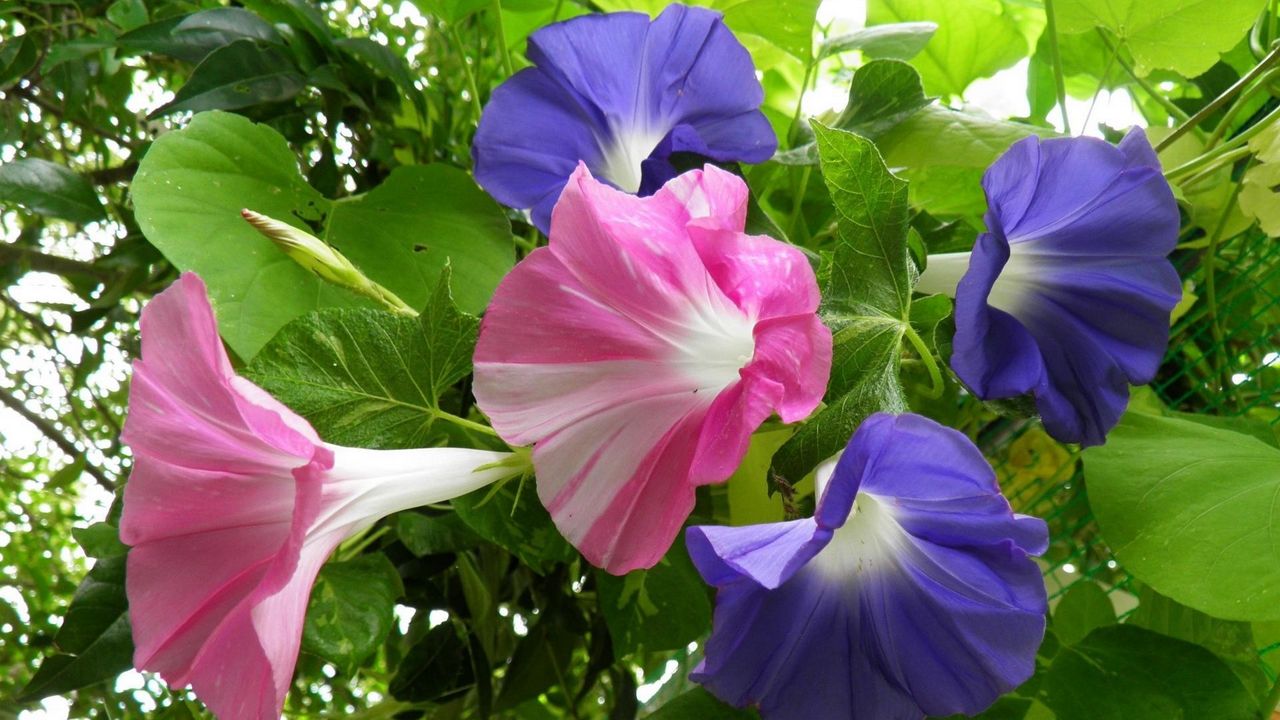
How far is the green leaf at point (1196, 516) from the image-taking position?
1.36 feet

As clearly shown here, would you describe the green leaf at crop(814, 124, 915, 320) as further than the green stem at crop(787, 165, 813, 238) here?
No

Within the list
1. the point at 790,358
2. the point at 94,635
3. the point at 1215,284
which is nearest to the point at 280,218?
the point at 94,635

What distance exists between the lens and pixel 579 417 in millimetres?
289

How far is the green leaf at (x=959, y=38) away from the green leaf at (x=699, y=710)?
459 millimetres

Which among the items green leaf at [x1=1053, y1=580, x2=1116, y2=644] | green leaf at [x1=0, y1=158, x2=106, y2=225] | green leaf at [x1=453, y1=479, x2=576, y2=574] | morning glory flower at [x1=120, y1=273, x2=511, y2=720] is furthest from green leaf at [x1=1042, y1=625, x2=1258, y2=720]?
green leaf at [x1=0, y1=158, x2=106, y2=225]

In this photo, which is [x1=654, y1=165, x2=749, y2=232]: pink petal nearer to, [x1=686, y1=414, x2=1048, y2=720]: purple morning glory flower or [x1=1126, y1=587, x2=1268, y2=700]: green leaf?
[x1=686, y1=414, x2=1048, y2=720]: purple morning glory flower

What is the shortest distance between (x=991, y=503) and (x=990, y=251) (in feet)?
0.26

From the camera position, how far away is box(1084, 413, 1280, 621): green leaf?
1.36 ft

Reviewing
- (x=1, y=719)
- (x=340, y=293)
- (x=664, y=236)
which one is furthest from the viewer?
(x=1, y=719)

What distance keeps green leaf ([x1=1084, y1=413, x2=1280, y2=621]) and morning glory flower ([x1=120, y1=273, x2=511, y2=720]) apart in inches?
12.5

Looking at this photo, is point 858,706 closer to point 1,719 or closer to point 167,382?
point 167,382

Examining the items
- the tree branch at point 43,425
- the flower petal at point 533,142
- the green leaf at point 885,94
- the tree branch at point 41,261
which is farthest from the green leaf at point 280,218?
the tree branch at point 43,425

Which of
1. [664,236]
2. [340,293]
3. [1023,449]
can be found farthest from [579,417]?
[1023,449]

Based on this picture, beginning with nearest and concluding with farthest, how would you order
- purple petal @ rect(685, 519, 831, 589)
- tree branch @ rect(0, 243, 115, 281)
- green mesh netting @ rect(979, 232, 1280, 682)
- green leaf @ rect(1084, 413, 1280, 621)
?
purple petal @ rect(685, 519, 831, 589) < green leaf @ rect(1084, 413, 1280, 621) < green mesh netting @ rect(979, 232, 1280, 682) < tree branch @ rect(0, 243, 115, 281)
